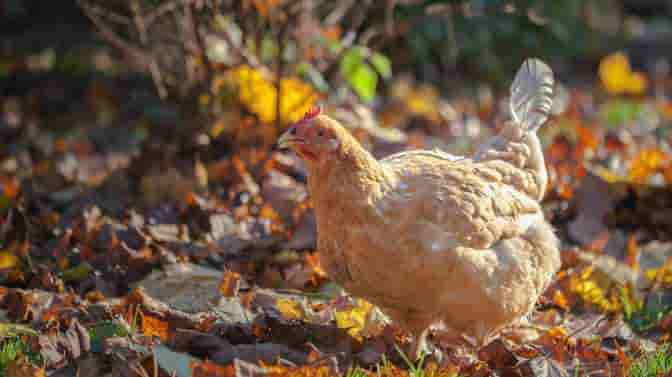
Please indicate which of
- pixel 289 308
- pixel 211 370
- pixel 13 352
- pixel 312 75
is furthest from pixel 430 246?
pixel 312 75

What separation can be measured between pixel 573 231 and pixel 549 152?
929 millimetres

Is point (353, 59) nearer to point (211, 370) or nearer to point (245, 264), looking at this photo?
point (245, 264)

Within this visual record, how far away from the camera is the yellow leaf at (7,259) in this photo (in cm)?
343

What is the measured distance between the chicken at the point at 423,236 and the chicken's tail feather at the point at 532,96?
38cm

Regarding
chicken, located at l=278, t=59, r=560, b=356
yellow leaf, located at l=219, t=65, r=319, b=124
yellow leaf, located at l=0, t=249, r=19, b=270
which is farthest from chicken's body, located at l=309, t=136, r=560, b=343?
yellow leaf, located at l=219, t=65, r=319, b=124

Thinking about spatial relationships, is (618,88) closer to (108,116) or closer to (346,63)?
(346,63)

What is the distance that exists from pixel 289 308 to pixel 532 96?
1.23 meters

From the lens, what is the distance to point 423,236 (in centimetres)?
269

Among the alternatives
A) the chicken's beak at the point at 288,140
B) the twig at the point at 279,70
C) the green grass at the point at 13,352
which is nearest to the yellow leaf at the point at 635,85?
the twig at the point at 279,70

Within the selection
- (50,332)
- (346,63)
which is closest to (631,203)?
(346,63)

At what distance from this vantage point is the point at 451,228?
2.77m

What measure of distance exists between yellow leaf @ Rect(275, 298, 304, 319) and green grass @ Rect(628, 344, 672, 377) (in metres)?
1.08

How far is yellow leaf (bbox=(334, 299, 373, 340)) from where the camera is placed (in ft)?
9.93

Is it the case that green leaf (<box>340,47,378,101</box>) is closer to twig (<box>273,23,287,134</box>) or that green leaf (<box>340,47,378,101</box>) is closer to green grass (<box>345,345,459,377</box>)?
twig (<box>273,23,287,134</box>)
